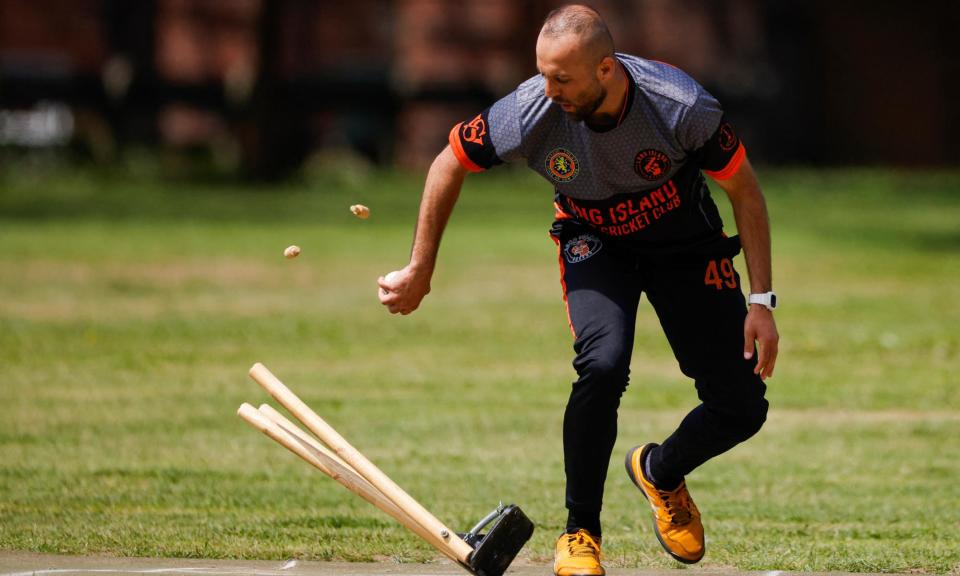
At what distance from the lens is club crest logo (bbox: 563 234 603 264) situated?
605cm

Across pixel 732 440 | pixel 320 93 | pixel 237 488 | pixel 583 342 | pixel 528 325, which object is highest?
pixel 583 342

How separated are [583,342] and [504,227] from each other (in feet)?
56.3

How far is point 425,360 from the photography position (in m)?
11.9

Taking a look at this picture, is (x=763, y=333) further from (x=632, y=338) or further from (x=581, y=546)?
(x=581, y=546)

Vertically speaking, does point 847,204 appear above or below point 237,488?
below

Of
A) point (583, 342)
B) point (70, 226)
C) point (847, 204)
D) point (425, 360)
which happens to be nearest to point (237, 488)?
point (583, 342)

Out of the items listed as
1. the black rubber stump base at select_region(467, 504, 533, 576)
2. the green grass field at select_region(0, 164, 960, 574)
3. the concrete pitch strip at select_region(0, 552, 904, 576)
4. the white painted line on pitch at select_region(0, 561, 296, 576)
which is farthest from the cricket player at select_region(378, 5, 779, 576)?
the white painted line on pitch at select_region(0, 561, 296, 576)

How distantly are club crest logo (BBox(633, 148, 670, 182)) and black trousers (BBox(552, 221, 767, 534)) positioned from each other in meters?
0.42

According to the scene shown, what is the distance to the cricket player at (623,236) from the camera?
5.56 meters

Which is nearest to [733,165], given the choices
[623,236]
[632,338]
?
[623,236]

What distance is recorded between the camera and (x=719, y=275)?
6051 millimetres

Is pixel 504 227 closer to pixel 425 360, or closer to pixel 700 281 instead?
pixel 425 360

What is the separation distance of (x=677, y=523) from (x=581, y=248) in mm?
1112

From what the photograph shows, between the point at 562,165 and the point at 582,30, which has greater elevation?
the point at 582,30
